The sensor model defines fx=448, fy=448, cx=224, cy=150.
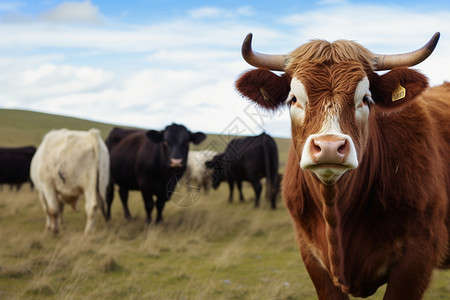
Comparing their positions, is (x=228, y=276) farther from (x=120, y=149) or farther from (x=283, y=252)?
(x=120, y=149)

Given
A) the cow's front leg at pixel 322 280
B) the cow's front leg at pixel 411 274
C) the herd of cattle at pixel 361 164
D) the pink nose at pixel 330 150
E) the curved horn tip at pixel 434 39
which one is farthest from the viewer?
the cow's front leg at pixel 322 280

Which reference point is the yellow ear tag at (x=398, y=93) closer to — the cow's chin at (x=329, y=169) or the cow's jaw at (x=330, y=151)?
the cow's jaw at (x=330, y=151)

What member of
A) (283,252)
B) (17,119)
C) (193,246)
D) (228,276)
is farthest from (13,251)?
(17,119)

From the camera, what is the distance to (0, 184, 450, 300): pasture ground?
568cm

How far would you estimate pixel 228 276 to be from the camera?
6578 millimetres

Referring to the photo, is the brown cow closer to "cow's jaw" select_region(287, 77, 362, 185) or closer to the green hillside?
"cow's jaw" select_region(287, 77, 362, 185)

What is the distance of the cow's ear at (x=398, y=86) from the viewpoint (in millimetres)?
2928

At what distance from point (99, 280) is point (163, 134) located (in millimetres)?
4886

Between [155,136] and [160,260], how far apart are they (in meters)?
3.64

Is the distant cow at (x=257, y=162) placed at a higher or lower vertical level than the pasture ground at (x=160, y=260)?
higher

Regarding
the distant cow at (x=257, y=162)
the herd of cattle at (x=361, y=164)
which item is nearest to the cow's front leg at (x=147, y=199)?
the distant cow at (x=257, y=162)

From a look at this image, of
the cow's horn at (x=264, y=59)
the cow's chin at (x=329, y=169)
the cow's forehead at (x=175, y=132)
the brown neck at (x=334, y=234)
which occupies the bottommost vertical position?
the brown neck at (x=334, y=234)

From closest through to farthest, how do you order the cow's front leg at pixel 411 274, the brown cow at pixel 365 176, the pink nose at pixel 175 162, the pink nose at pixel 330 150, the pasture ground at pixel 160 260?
the pink nose at pixel 330 150
the brown cow at pixel 365 176
the cow's front leg at pixel 411 274
the pasture ground at pixel 160 260
the pink nose at pixel 175 162

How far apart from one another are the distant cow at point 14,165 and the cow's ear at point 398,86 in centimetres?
1480
